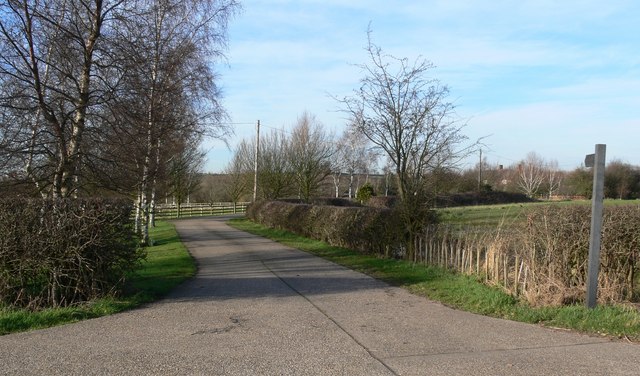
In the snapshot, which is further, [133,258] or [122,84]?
[122,84]

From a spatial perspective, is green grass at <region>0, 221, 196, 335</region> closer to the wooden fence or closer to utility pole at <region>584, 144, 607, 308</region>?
utility pole at <region>584, 144, 607, 308</region>

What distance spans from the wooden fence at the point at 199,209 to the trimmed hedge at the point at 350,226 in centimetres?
2636

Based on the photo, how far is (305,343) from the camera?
254 inches

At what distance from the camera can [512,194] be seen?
59562mm

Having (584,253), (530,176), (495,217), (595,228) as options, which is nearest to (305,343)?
(595,228)

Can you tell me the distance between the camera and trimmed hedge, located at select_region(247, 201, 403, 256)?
14.8 metres

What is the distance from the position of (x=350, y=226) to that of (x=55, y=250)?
10.3 m

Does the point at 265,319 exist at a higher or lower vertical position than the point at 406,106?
lower

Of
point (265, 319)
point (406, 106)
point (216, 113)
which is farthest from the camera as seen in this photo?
point (216, 113)

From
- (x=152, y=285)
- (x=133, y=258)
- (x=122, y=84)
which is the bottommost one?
(x=152, y=285)

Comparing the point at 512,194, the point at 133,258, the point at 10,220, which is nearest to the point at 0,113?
the point at 10,220

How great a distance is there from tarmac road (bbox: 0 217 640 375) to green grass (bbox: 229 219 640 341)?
1.20 ft

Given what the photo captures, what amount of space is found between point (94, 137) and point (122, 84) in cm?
127

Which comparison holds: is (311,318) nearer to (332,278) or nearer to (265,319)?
(265,319)
